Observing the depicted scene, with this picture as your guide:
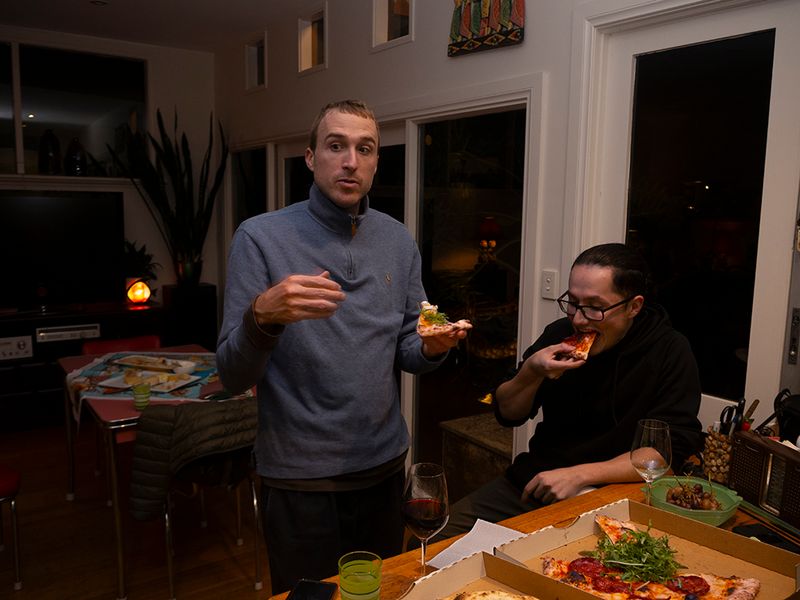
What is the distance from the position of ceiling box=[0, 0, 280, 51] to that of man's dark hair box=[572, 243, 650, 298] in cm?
333

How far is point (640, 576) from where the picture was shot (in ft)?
3.77

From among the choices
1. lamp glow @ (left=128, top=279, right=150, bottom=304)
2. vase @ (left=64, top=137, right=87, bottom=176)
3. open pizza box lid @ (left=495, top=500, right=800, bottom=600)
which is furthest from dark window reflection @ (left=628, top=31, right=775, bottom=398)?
vase @ (left=64, top=137, right=87, bottom=176)

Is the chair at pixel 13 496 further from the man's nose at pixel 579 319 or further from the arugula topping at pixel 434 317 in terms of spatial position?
the man's nose at pixel 579 319

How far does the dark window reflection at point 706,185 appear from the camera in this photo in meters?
2.18

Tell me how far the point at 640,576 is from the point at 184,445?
69.0 inches

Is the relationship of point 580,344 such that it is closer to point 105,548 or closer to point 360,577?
point 360,577

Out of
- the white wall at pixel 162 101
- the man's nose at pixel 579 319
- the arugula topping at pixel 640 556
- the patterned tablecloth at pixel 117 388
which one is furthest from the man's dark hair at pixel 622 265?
the white wall at pixel 162 101

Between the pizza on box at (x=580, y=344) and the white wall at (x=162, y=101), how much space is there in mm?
4550

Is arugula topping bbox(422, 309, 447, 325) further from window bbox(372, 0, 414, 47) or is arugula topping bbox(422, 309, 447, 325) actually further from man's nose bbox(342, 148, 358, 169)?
window bbox(372, 0, 414, 47)

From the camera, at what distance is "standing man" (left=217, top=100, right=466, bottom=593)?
1621mm

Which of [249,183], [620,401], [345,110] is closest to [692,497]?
[620,401]

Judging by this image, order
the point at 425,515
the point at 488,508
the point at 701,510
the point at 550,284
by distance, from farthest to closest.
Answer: the point at 550,284, the point at 488,508, the point at 701,510, the point at 425,515

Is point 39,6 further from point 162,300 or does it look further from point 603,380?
point 603,380

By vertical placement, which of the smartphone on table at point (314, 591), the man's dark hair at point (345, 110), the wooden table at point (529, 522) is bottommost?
the wooden table at point (529, 522)
